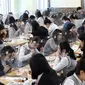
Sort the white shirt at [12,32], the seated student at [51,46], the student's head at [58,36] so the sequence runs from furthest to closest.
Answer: the white shirt at [12,32]
the student's head at [58,36]
the seated student at [51,46]

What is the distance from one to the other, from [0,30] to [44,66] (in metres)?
4.44

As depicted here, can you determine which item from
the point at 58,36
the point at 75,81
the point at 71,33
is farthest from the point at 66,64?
the point at 71,33

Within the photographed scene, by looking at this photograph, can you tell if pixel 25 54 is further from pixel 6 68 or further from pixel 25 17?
pixel 25 17

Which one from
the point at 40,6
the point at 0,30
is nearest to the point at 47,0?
the point at 40,6

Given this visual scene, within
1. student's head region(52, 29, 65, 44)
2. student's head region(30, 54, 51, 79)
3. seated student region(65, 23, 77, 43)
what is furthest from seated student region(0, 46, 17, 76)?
→ seated student region(65, 23, 77, 43)

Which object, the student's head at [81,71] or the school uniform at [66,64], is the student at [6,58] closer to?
the school uniform at [66,64]

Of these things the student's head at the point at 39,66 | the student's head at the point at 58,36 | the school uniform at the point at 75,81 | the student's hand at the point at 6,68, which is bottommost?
the student's hand at the point at 6,68

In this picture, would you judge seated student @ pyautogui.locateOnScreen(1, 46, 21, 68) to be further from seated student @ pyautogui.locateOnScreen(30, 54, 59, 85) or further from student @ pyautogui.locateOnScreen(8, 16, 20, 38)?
student @ pyautogui.locateOnScreen(8, 16, 20, 38)

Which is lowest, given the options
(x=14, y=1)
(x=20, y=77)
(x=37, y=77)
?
(x=20, y=77)

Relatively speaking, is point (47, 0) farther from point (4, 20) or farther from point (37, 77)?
point (37, 77)

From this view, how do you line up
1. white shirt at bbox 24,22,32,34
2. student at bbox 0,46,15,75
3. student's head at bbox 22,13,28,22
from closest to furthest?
1. student at bbox 0,46,15,75
2. white shirt at bbox 24,22,32,34
3. student's head at bbox 22,13,28,22

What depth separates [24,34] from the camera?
384 inches

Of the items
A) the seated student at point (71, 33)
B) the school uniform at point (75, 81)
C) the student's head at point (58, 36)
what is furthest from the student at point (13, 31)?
the school uniform at point (75, 81)

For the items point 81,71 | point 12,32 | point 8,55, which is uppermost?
point 81,71
